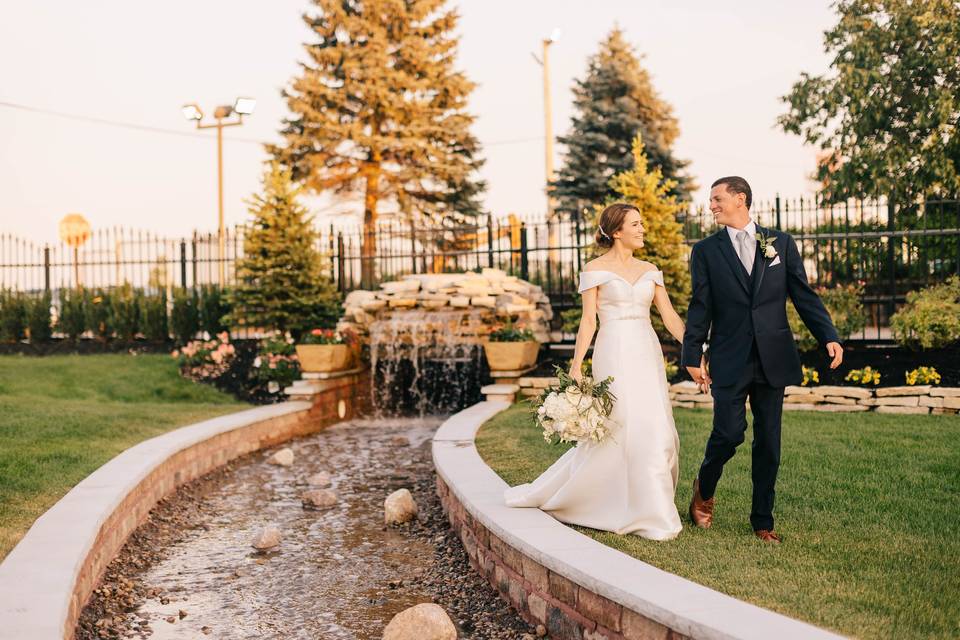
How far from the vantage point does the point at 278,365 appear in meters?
13.1

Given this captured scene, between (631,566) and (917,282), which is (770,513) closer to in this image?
(631,566)

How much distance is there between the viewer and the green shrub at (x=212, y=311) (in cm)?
1606

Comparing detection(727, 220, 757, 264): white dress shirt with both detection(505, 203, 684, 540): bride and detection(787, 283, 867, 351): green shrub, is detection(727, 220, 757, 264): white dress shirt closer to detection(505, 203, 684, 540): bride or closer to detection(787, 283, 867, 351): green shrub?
detection(505, 203, 684, 540): bride

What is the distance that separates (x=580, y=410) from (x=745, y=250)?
4.00 ft

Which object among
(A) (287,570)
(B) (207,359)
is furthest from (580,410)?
(B) (207,359)

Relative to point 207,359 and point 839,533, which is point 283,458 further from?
point 839,533

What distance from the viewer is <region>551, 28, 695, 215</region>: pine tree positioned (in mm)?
26562

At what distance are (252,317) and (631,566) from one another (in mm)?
11670

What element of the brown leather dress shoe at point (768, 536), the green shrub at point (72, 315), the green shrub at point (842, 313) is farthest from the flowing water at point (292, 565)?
the green shrub at point (72, 315)

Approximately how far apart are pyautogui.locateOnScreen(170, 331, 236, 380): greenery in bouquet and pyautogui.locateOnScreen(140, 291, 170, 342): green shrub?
2.16 m

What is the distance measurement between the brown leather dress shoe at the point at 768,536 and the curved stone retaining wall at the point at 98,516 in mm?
3393

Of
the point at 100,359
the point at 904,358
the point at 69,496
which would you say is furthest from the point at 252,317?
the point at 904,358

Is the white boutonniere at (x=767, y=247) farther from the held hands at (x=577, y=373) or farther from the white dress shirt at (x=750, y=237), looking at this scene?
the held hands at (x=577, y=373)

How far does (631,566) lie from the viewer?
3926mm
